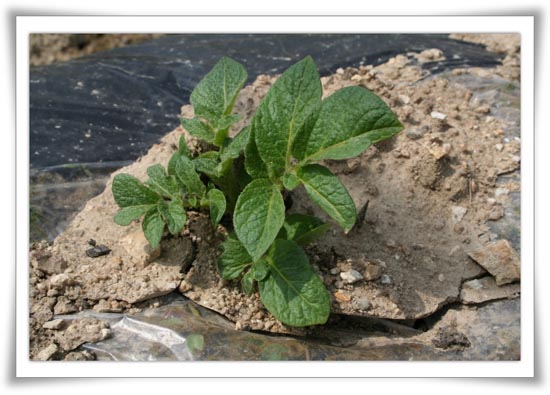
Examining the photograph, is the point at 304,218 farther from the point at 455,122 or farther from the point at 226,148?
the point at 455,122

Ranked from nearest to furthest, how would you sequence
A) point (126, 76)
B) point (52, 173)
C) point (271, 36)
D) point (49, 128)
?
1. point (52, 173)
2. point (49, 128)
3. point (126, 76)
4. point (271, 36)

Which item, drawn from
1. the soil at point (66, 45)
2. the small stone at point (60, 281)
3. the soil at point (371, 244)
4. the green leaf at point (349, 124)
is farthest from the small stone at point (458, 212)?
the soil at point (66, 45)

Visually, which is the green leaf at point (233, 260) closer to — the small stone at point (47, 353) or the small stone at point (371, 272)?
the small stone at point (371, 272)

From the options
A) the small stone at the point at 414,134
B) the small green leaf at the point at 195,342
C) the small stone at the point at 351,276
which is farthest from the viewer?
the small stone at the point at 414,134

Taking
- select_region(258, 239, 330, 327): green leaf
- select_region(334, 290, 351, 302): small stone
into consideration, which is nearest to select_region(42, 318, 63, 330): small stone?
select_region(258, 239, 330, 327): green leaf

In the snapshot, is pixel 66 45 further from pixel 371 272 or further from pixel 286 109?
pixel 371 272

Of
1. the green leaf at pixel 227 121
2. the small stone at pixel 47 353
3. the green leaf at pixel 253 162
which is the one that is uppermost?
the green leaf at pixel 227 121
